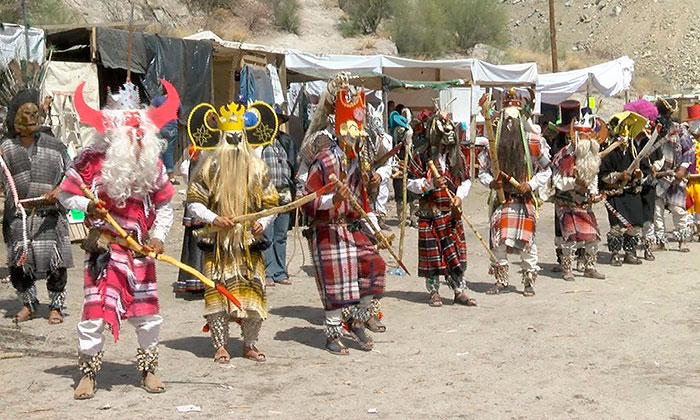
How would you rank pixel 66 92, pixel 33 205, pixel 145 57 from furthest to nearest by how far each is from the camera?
pixel 145 57
pixel 66 92
pixel 33 205

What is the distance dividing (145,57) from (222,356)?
8890 mm

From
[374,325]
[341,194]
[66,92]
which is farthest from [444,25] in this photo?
[341,194]

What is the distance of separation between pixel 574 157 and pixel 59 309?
5.85 m

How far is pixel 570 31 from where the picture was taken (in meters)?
63.0

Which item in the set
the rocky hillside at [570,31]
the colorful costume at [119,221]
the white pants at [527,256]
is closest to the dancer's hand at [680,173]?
the white pants at [527,256]

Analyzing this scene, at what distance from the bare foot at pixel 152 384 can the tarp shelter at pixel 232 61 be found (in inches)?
413

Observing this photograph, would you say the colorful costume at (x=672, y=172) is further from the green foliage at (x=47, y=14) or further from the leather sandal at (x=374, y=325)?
the green foliage at (x=47, y=14)

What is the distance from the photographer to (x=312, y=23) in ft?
146

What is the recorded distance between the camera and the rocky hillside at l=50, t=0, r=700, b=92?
129 feet

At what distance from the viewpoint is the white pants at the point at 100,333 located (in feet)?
19.7

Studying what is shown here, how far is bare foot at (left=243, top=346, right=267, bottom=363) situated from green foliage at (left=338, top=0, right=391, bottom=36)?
37473mm

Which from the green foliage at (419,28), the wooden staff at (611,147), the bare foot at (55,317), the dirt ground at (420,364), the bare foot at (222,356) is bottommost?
the dirt ground at (420,364)

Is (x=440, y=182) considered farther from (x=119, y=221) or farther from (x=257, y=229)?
(x=119, y=221)

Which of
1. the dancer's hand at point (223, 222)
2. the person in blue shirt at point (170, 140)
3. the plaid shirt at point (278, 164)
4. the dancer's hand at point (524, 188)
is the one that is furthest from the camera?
the person in blue shirt at point (170, 140)
